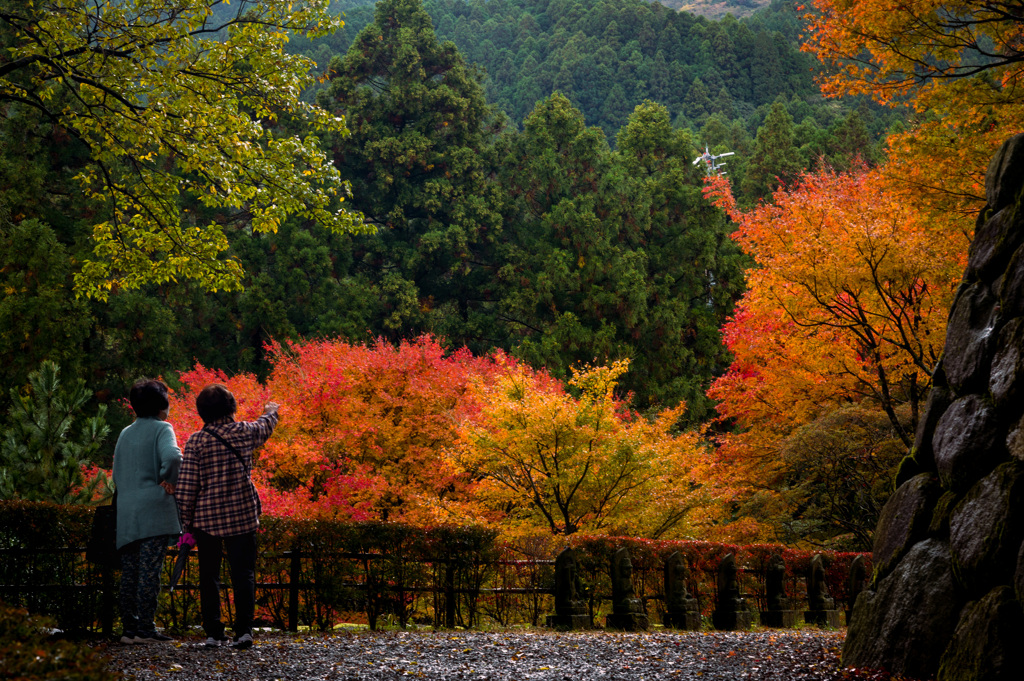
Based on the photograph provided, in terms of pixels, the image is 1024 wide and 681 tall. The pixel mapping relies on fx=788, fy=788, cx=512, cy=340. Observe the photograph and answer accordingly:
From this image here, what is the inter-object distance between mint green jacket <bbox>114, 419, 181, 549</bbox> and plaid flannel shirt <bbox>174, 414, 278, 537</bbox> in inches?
3.2

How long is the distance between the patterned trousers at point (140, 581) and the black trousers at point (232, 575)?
26 cm

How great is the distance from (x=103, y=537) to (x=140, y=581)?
0.45 metres

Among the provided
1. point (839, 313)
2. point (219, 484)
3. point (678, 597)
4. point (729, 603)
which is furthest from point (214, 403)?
point (839, 313)

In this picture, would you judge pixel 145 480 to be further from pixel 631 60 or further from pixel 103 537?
pixel 631 60

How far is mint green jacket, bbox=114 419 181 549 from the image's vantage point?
4793 mm

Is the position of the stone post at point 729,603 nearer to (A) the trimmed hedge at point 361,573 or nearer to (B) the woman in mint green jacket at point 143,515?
(A) the trimmed hedge at point 361,573

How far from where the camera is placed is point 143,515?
15.7ft

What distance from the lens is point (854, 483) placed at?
49.4ft

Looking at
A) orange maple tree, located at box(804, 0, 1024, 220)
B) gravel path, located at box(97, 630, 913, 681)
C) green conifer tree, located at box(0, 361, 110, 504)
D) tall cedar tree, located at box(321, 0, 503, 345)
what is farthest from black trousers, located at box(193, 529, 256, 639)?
tall cedar tree, located at box(321, 0, 503, 345)

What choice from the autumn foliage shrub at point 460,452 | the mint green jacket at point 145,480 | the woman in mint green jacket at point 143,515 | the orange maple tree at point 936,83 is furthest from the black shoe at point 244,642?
the orange maple tree at point 936,83

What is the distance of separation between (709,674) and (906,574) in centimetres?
137

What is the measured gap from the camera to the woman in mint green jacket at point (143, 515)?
4.80m

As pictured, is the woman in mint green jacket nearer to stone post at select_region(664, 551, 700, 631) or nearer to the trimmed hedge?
the trimmed hedge

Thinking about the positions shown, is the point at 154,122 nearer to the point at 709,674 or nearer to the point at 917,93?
the point at 709,674
